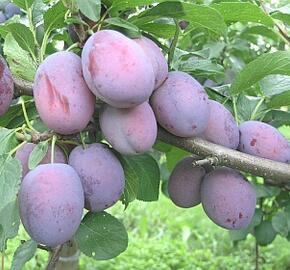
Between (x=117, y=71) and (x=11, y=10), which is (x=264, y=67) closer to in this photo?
(x=117, y=71)

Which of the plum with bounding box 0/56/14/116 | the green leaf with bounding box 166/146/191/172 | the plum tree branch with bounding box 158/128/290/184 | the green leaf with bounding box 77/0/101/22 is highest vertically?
the green leaf with bounding box 77/0/101/22

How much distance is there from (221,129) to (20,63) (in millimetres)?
304

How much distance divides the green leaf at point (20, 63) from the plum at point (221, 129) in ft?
0.87

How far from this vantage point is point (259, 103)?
1.02 meters

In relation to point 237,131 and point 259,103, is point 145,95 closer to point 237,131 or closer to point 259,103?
point 237,131

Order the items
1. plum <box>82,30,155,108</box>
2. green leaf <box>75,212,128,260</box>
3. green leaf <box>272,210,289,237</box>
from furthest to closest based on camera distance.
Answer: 1. green leaf <box>272,210,289,237</box>
2. green leaf <box>75,212,128,260</box>
3. plum <box>82,30,155,108</box>

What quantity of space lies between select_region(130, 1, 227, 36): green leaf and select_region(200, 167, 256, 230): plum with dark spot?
0.22 m

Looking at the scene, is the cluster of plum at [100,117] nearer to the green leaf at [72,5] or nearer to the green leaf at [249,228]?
the green leaf at [72,5]

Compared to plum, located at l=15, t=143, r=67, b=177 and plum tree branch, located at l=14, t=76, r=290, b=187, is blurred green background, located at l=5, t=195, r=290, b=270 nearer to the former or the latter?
plum tree branch, located at l=14, t=76, r=290, b=187

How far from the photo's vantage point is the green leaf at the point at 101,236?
86cm

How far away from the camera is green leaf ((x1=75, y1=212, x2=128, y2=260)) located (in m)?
0.86

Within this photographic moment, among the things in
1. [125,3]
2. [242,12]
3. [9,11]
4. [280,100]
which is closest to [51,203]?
[125,3]

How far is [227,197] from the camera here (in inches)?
34.4

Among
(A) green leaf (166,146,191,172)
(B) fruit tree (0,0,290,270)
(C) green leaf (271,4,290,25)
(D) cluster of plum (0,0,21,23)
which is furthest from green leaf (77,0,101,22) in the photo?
(D) cluster of plum (0,0,21,23)
